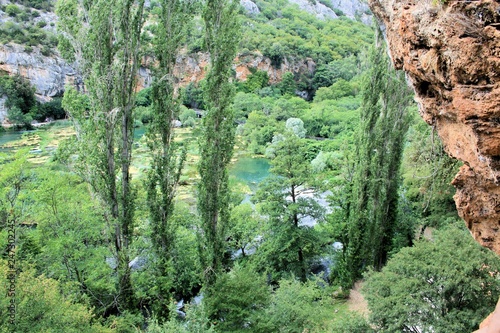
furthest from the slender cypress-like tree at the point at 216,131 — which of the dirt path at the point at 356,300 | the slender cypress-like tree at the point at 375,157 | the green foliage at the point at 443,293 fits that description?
the dirt path at the point at 356,300

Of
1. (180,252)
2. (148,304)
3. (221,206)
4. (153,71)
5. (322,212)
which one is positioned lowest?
(148,304)

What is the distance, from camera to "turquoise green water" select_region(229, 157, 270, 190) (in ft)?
92.6

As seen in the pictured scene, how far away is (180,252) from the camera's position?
1302 centimetres

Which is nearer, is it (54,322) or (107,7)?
(54,322)

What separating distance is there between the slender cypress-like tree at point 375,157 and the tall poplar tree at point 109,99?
8383 millimetres

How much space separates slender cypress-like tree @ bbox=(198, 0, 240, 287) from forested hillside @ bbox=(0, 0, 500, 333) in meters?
0.04

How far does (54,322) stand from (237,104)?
42979 millimetres

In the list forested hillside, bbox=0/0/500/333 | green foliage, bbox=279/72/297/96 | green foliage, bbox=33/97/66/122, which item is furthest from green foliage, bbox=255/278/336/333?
green foliage, bbox=279/72/297/96

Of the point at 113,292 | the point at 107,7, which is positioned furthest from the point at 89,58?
the point at 113,292

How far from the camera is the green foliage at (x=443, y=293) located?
7445 mm

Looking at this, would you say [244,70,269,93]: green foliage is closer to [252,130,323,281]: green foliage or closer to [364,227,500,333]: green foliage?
[252,130,323,281]: green foliage

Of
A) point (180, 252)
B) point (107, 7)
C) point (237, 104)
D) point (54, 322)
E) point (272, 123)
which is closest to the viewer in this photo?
point (54, 322)

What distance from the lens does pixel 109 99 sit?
1011cm

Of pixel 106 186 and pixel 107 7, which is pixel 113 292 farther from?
pixel 107 7
